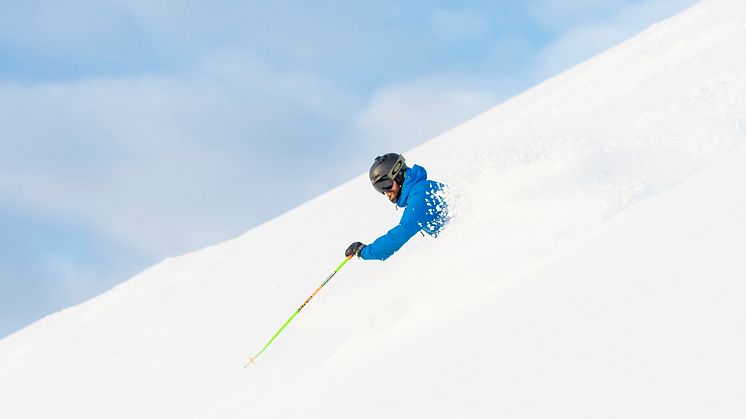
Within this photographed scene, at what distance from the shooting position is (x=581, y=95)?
583 inches

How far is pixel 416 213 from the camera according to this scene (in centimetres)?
617

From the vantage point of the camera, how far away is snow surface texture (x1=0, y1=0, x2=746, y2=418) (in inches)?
113

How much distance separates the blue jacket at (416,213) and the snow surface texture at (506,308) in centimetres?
15

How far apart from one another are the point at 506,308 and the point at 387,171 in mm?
2472

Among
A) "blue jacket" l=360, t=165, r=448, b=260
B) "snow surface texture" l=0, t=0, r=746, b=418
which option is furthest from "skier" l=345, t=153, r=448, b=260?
"snow surface texture" l=0, t=0, r=746, b=418

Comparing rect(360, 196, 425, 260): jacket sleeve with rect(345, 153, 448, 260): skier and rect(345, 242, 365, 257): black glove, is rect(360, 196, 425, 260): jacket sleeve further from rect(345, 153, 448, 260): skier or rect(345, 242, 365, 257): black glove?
rect(345, 242, 365, 257): black glove

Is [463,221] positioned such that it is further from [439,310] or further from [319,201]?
[319,201]

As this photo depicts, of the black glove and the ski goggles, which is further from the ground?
the ski goggles

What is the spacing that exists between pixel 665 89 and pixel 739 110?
180 inches

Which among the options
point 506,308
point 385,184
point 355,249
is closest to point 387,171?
point 385,184

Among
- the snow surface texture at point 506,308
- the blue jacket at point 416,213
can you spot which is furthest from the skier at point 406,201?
the snow surface texture at point 506,308

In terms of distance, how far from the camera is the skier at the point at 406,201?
20.3 ft

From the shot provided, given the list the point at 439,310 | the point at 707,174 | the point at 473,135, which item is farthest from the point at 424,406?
the point at 473,135

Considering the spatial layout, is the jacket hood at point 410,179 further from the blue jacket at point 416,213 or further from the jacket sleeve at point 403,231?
the jacket sleeve at point 403,231
